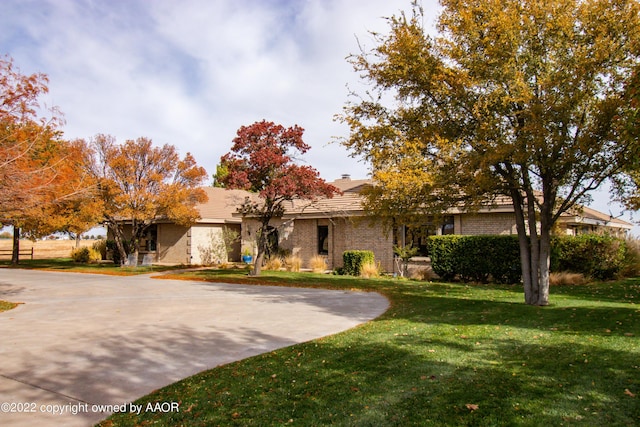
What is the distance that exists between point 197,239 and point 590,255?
21.8 meters

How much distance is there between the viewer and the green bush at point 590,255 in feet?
54.6

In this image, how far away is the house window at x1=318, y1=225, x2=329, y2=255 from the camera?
2473cm

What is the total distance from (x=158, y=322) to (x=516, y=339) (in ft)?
22.5

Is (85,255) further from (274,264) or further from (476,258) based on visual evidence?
(476,258)

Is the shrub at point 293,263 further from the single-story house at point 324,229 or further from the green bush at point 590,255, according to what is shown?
the green bush at point 590,255

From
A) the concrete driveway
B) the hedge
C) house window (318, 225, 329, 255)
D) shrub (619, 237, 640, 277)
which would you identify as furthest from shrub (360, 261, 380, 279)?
shrub (619, 237, 640, 277)

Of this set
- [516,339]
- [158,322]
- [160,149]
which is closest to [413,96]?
[516,339]

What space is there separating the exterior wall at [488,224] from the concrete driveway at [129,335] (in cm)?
782

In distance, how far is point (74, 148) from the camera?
882 inches

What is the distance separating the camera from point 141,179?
24.0 metres

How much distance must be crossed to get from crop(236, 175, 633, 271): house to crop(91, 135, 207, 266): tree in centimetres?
498

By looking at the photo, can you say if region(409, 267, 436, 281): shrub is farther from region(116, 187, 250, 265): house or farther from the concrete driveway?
region(116, 187, 250, 265): house

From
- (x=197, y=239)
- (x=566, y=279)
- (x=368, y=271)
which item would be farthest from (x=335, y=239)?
(x=566, y=279)

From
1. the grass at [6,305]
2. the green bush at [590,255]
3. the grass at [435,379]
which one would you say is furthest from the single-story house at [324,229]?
the grass at [6,305]
